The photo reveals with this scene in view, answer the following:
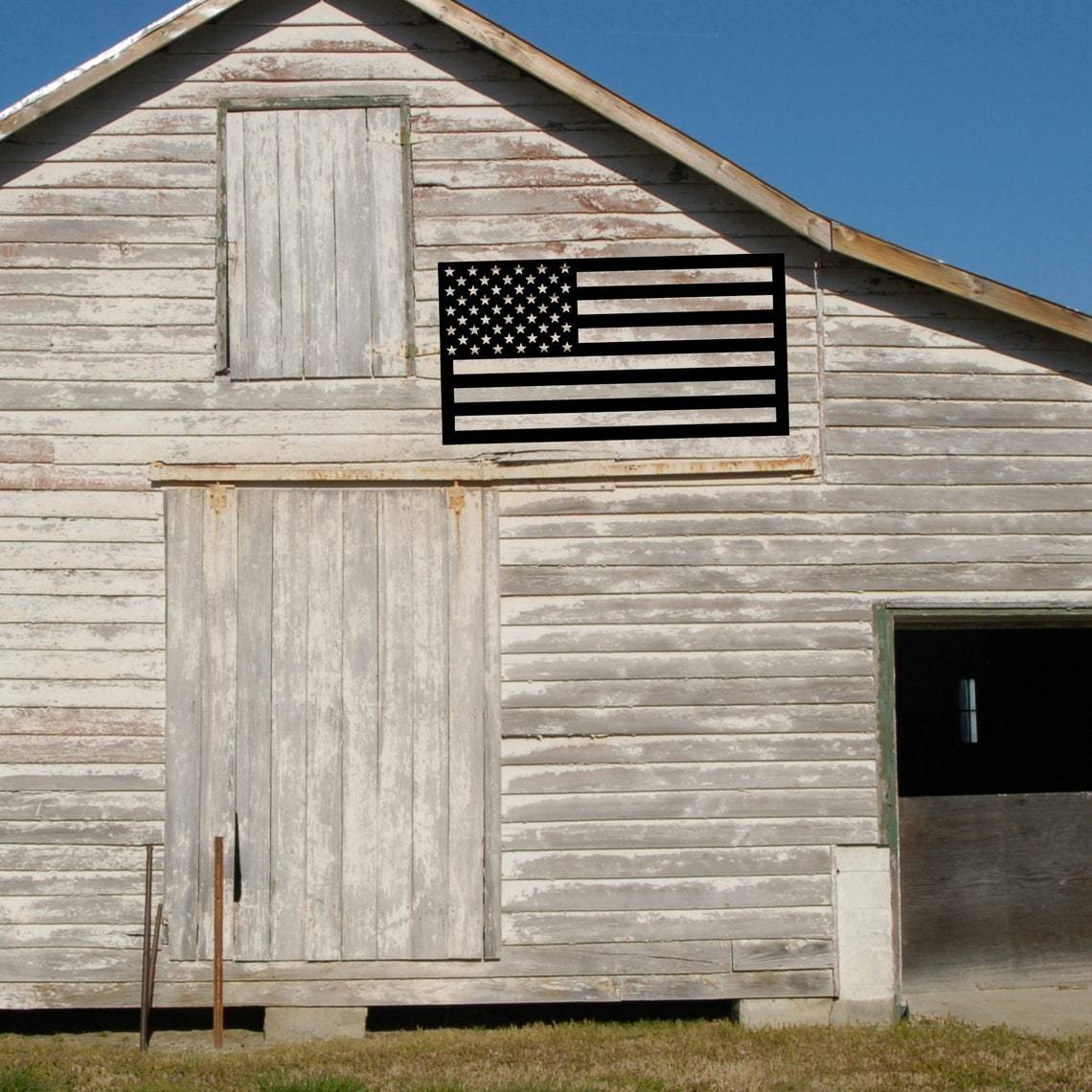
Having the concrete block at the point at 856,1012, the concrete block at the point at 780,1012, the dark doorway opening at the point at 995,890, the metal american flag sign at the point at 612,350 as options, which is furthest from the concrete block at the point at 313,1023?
the dark doorway opening at the point at 995,890

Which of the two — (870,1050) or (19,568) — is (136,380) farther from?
(870,1050)

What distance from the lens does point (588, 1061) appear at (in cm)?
773

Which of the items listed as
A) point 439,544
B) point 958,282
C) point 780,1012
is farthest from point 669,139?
point 780,1012

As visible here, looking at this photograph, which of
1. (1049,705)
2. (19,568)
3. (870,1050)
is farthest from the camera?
(1049,705)

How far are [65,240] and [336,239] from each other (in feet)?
5.08

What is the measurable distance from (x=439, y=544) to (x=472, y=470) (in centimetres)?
46

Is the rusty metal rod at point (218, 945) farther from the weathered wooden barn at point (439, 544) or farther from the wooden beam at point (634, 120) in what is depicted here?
the wooden beam at point (634, 120)

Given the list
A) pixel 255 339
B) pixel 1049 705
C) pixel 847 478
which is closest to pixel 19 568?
pixel 255 339

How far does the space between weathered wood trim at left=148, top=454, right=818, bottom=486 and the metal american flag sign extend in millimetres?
170

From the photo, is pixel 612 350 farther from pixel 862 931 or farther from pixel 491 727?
pixel 862 931

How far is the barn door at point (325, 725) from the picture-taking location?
835cm

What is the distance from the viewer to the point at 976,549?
8625 millimetres

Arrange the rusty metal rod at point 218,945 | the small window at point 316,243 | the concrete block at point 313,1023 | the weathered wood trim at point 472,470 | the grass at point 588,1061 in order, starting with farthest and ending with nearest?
1. the small window at point 316,243
2. the weathered wood trim at point 472,470
3. the concrete block at point 313,1023
4. the rusty metal rod at point 218,945
5. the grass at point 588,1061

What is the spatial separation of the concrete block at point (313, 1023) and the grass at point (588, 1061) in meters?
0.16
